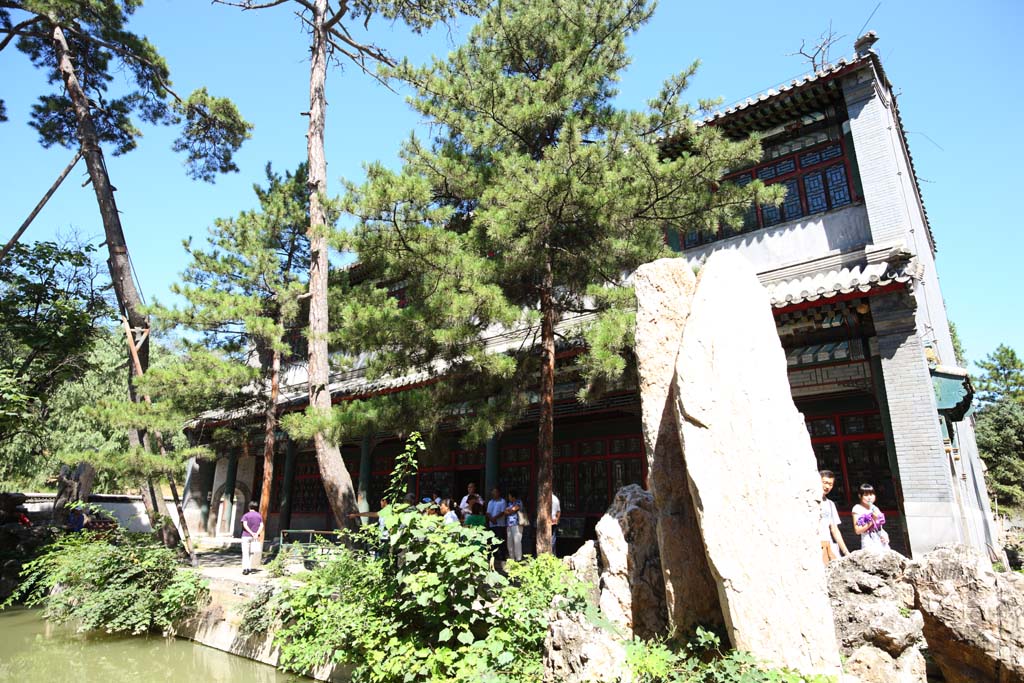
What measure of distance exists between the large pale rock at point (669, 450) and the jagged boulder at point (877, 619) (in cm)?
89

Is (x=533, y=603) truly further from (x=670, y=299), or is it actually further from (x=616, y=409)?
(x=616, y=409)

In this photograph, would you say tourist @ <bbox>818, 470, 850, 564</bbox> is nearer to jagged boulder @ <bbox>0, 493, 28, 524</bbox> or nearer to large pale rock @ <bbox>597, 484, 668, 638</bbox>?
large pale rock @ <bbox>597, 484, 668, 638</bbox>

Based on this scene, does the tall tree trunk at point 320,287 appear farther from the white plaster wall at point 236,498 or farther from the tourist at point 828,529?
the white plaster wall at point 236,498

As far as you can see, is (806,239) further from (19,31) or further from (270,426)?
(19,31)

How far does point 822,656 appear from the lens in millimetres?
2971

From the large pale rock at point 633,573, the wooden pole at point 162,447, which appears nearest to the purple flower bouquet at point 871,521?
the large pale rock at point 633,573

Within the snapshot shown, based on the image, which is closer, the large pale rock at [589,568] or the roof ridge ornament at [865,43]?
the large pale rock at [589,568]

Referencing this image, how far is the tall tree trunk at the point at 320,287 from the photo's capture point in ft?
26.7

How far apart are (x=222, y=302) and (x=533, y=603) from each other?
791 cm

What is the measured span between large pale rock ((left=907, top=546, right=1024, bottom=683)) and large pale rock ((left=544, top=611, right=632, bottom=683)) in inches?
77.2

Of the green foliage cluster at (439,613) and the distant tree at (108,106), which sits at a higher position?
the distant tree at (108,106)

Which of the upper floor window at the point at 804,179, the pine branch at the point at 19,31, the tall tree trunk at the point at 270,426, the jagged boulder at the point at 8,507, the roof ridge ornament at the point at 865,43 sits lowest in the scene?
the jagged boulder at the point at 8,507

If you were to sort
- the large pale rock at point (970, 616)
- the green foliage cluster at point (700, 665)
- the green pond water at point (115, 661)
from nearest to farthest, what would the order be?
the green foliage cluster at point (700, 665) → the large pale rock at point (970, 616) → the green pond water at point (115, 661)

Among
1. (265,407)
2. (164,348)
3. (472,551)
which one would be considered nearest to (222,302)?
(265,407)
